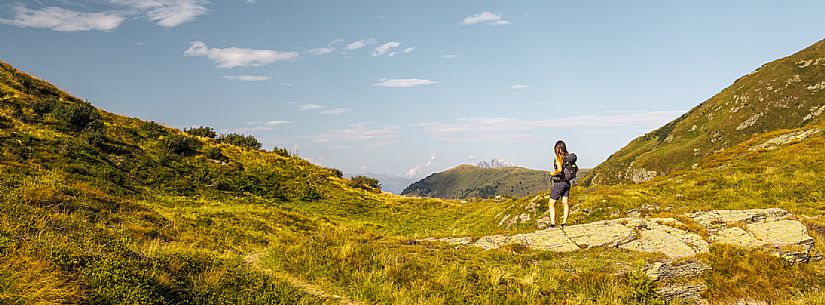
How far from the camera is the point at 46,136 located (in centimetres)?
2680

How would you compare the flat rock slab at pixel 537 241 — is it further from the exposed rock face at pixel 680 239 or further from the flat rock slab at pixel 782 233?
the flat rock slab at pixel 782 233

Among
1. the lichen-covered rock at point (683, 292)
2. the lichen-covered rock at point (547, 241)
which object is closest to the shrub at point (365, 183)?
the lichen-covered rock at point (547, 241)

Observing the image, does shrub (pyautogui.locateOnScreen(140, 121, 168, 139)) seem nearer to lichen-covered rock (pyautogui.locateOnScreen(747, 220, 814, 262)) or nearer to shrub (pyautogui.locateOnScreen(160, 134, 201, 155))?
shrub (pyautogui.locateOnScreen(160, 134, 201, 155))

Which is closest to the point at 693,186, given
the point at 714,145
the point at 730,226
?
the point at 730,226

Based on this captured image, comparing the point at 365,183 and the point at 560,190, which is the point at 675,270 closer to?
the point at 560,190

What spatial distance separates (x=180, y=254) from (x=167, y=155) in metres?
27.6

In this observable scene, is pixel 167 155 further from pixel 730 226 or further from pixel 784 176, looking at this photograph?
pixel 784 176

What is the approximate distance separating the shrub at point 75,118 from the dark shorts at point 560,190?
1393 inches

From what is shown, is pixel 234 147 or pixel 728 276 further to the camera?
pixel 234 147

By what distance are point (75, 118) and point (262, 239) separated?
24391 mm

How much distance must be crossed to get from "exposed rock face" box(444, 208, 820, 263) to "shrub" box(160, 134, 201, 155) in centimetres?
2992

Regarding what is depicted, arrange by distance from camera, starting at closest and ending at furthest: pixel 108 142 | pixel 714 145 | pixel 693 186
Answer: pixel 693 186
pixel 108 142
pixel 714 145

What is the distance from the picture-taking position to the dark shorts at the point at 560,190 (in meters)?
16.1

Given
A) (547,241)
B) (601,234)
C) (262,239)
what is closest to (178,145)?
(262,239)
